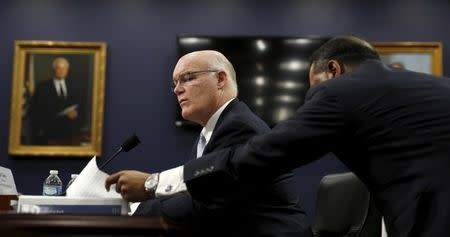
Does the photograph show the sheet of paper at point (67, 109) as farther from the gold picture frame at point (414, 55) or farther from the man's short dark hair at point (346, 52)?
the man's short dark hair at point (346, 52)

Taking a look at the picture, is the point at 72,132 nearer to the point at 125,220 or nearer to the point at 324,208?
the point at 324,208

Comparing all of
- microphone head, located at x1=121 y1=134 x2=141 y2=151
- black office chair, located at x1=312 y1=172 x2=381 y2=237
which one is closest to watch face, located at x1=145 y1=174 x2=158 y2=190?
microphone head, located at x1=121 y1=134 x2=141 y2=151

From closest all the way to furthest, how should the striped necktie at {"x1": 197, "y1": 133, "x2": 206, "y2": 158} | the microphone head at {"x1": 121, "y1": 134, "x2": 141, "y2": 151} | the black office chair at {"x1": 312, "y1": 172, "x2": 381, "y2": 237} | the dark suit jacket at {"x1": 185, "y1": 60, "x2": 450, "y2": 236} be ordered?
1. the dark suit jacket at {"x1": 185, "y1": 60, "x2": 450, "y2": 236}
2. the microphone head at {"x1": 121, "y1": 134, "x2": 141, "y2": 151}
3. the striped necktie at {"x1": 197, "y1": 133, "x2": 206, "y2": 158}
4. the black office chair at {"x1": 312, "y1": 172, "x2": 381, "y2": 237}

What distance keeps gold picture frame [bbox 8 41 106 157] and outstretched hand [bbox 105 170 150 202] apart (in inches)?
120

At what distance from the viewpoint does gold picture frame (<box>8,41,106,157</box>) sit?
15.2 ft

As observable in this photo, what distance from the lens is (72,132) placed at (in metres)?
4.64

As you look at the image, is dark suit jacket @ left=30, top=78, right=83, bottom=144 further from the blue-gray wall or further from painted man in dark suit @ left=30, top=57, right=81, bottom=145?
the blue-gray wall

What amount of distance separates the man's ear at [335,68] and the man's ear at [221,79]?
0.71 metres

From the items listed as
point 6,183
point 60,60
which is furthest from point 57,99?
point 6,183

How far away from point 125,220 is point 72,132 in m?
3.63

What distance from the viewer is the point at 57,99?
467cm

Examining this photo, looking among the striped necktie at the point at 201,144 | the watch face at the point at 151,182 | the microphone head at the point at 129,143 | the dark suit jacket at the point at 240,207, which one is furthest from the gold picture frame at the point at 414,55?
the watch face at the point at 151,182

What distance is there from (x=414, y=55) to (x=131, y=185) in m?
3.69

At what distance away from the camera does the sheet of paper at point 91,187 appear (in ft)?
5.71
